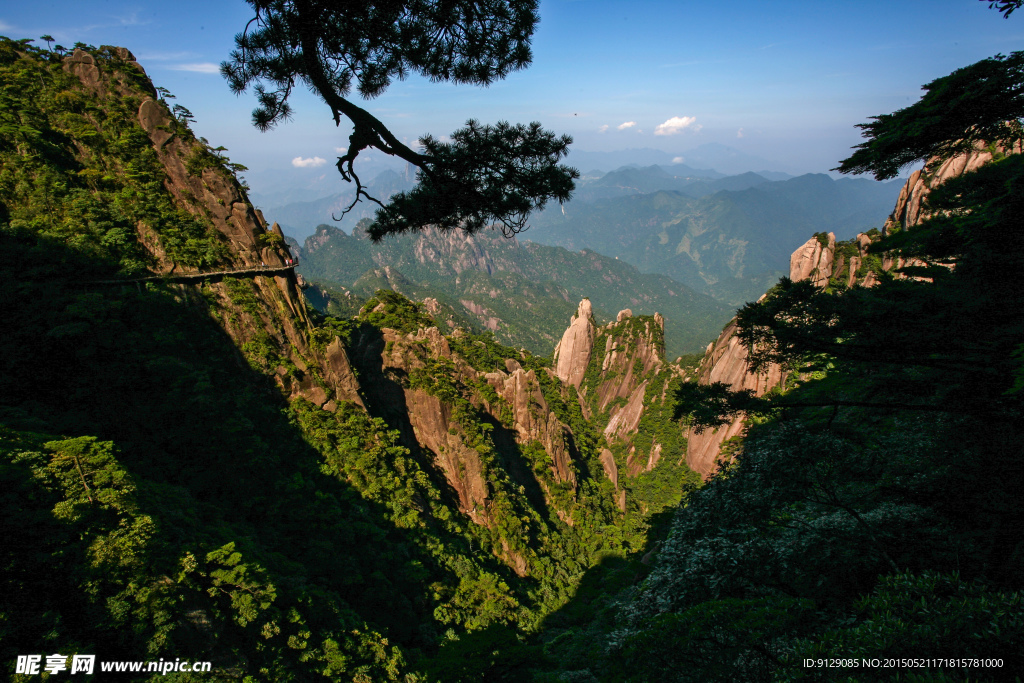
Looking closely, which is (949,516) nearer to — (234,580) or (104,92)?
(234,580)

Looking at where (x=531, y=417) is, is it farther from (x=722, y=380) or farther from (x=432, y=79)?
(x=432, y=79)

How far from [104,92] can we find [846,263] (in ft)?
193

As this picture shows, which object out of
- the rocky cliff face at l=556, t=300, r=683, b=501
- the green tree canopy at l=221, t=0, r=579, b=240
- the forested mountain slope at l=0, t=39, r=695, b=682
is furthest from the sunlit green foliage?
the rocky cliff face at l=556, t=300, r=683, b=501

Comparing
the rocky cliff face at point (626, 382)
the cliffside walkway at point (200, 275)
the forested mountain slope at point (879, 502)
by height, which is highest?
the cliffside walkway at point (200, 275)

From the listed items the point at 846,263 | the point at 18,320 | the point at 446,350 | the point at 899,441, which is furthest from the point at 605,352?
the point at 18,320

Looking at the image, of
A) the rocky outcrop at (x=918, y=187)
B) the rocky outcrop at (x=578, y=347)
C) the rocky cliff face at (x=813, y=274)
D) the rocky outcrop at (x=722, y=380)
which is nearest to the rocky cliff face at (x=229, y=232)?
the rocky cliff face at (x=813, y=274)

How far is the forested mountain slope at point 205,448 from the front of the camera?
7.71 meters

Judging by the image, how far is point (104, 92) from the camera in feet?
60.4

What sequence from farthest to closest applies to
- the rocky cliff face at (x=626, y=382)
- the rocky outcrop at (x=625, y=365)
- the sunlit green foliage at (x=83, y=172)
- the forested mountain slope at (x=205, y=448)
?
the rocky outcrop at (x=625, y=365), the rocky cliff face at (x=626, y=382), the sunlit green foliage at (x=83, y=172), the forested mountain slope at (x=205, y=448)

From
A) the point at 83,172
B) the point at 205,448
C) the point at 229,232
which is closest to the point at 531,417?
the point at 229,232

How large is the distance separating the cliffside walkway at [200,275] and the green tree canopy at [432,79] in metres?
13.3

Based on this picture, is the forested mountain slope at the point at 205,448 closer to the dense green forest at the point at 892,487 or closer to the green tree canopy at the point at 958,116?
the dense green forest at the point at 892,487

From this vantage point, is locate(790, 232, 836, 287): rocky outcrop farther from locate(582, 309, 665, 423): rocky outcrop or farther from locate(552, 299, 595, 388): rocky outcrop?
locate(552, 299, 595, 388): rocky outcrop

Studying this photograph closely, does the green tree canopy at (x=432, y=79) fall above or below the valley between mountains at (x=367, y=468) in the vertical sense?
above
